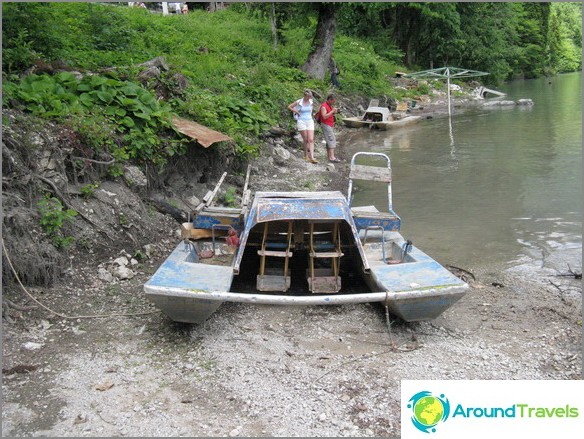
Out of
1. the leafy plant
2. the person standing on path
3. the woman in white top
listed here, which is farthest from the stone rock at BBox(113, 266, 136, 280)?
the person standing on path

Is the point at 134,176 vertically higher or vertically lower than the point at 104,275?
higher

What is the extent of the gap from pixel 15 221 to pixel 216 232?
257cm

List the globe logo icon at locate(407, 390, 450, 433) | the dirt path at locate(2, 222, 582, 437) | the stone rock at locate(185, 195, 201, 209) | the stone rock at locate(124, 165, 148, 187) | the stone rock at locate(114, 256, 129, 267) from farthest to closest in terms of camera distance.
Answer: the stone rock at locate(185, 195, 201, 209)
the stone rock at locate(124, 165, 148, 187)
the stone rock at locate(114, 256, 129, 267)
the dirt path at locate(2, 222, 582, 437)
the globe logo icon at locate(407, 390, 450, 433)

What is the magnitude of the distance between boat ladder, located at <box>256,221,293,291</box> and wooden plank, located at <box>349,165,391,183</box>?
7.73ft

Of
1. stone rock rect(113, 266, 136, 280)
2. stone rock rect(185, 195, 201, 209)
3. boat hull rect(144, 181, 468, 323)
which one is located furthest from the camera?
stone rock rect(185, 195, 201, 209)

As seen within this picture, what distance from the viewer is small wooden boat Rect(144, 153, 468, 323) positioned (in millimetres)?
5938

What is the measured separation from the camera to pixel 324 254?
698 centimetres

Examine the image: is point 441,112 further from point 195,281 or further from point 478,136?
point 195,281

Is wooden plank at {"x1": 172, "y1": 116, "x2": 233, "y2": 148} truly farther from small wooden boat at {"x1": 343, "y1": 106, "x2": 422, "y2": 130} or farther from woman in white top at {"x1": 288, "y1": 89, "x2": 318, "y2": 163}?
small wooden boat at {"x1": 343, "y1": 106, "x2": 422, "y2": 130}

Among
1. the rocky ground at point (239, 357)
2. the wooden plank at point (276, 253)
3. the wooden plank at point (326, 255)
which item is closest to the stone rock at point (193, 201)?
the rocky ground at point (239, 357)

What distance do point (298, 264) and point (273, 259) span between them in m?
0.35

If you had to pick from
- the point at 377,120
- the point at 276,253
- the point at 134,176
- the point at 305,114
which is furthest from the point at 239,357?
the point at 377,120

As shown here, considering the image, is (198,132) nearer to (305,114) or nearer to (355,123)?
(305,114)

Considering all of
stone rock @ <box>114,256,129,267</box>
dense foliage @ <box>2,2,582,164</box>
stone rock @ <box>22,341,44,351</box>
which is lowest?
stone rock @ <box>22,341,44,351</box>
